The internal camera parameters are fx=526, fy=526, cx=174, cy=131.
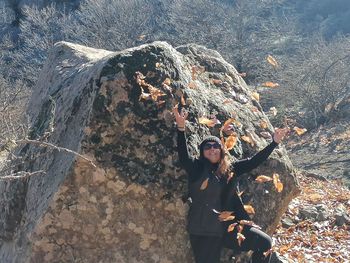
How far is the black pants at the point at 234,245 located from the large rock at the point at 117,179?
343 mm

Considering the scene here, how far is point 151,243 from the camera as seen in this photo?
5074 mm

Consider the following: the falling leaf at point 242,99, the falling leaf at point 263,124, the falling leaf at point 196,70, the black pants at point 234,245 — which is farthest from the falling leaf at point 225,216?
the falling leaf at point 242,99

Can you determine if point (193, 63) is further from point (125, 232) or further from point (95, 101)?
point (125, 232)

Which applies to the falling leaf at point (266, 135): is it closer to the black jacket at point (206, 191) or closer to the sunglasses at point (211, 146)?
the black jacket at point (206, 191)

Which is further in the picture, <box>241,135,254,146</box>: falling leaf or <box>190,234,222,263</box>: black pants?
<box>241,135,254,146</box>: falling leaf

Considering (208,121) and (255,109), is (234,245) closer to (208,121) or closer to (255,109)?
(208,121)

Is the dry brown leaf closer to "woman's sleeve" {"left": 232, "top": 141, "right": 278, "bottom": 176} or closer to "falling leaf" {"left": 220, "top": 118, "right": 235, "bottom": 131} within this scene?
"falling leaf" {"left": 220, "top": 118, "right": 235, "bottom": 131}

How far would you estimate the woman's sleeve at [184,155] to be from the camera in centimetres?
480

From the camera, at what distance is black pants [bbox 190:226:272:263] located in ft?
15.6

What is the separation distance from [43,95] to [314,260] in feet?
13.2

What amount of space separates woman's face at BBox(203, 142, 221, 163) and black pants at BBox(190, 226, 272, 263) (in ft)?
2.34

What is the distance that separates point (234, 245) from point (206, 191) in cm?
66

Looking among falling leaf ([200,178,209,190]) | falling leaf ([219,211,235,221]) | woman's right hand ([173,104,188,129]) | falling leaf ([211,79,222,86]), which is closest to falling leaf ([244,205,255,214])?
falling leaf ([219,211,235,221])

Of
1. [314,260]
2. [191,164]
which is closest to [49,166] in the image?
[191,164]
